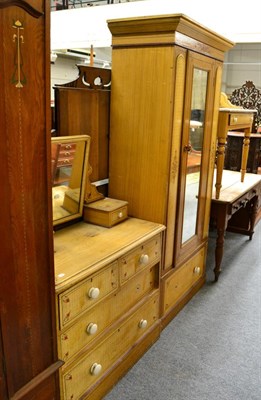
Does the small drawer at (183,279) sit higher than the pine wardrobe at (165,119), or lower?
lower

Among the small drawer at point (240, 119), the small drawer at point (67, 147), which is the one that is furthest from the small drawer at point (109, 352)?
the small drawer at point (240, 119)

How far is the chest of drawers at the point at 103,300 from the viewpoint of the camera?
1530 mm

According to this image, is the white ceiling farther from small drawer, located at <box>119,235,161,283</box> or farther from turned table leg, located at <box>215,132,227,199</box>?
small drawer, located at <box>119,235,161,283</box>

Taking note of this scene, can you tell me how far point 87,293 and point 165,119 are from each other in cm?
100

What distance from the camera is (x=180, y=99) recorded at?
2000mm

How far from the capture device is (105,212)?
197 cm

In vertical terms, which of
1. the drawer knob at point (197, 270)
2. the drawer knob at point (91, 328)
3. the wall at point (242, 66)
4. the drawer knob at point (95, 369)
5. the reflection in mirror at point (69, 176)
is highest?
the wall at point (242, 66)

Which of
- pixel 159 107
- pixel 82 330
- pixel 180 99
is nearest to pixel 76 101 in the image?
pixel 159 107

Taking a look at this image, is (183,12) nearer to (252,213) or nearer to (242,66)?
(252,213)

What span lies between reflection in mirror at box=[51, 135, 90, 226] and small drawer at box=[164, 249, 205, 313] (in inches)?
31.7

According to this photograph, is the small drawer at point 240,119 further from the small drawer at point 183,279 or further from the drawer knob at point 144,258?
the drawer knob at point 144,258

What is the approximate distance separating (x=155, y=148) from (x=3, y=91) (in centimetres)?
112

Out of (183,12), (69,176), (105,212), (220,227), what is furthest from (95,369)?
(183,12)

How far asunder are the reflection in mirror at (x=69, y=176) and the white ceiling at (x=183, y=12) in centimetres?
331
